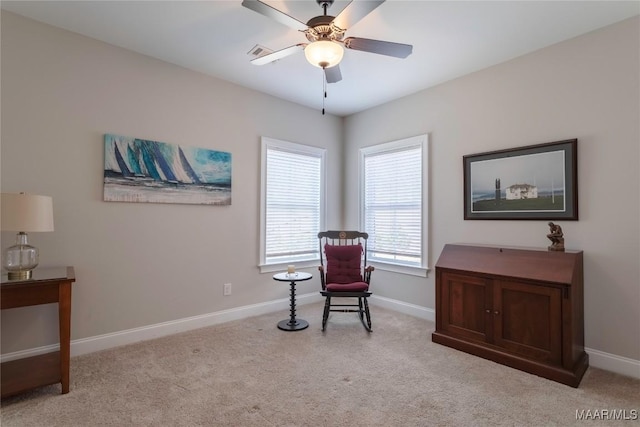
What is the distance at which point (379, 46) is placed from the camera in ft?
7.09

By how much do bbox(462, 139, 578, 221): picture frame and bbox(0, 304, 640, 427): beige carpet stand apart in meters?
1.33

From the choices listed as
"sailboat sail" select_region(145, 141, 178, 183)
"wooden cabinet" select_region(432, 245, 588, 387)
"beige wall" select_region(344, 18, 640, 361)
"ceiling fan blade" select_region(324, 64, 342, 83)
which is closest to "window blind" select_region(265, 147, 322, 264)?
"sailboat sail" select_region(145, 141, 178, 183)

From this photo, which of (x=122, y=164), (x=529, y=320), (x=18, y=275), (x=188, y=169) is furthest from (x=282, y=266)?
(x=529, y=320)

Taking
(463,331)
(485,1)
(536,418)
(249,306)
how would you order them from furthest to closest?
1. (249,306)
2. (463,331)
3. (485,1)
4. (536,418)

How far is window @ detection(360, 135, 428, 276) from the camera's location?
12.5 ft

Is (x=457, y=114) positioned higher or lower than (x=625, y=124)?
higher

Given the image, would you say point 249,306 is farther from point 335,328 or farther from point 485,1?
point 485,1

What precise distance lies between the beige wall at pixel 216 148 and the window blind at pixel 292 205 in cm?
26

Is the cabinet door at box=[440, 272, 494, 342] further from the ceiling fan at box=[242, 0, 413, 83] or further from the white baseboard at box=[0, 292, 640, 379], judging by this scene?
the ceiling fan at box=[242, 0, 413, 83]

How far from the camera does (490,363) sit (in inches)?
102

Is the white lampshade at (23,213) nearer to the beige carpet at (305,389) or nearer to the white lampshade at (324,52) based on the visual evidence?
the beige carpet at (305,389)

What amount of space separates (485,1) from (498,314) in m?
2.36

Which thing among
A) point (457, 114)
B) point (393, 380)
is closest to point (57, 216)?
point (393, 380)

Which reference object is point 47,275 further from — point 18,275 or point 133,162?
point 133,162
